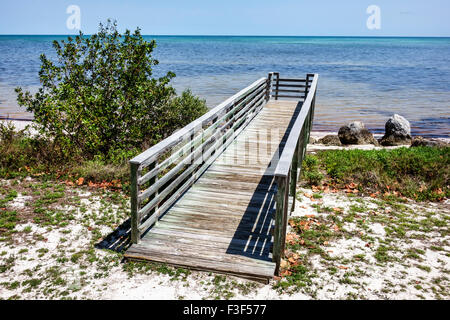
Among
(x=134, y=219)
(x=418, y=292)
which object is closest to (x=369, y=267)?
(x=418, y=292)

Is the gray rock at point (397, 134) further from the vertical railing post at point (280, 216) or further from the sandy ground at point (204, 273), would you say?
the vertical railing post at point (280, 216)

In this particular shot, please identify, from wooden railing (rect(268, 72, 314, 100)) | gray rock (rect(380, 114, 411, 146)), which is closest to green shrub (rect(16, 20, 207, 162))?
wooden railing (rect(268, 72, 314, 100))

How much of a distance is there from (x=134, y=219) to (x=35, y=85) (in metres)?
34.8

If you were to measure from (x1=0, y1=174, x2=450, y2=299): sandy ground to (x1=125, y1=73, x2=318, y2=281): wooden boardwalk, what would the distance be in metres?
0.20

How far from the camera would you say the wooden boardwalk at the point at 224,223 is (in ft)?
16.6

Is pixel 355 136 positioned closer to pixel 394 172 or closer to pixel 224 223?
pixel 394 172

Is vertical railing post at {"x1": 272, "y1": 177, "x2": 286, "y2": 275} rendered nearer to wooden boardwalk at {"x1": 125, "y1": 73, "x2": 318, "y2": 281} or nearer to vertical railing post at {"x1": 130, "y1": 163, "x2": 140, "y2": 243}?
wooden boardwalk at {"x1": 125, "y1": 73, "x2": 318, "y2": 281}

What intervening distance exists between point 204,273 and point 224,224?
1.11 meters

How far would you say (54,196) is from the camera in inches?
292

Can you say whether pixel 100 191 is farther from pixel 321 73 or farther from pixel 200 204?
pixel 321 73

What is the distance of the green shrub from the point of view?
9859 mm

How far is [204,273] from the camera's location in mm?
4945

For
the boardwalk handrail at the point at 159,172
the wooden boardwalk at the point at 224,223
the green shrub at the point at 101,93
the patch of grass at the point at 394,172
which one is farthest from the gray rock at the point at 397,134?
the boardwalk handrail at the point at 159,172
